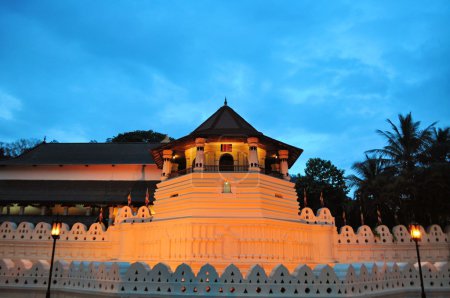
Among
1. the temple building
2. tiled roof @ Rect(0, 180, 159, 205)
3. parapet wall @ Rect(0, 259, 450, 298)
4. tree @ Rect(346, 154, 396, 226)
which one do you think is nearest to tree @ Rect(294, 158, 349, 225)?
tree @ Rect(346, 154, 396, 226)

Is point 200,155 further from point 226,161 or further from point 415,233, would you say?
point 415,233

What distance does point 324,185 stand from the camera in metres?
36.8

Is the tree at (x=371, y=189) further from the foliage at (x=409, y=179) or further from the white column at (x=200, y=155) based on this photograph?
the white column at (x=200, y=155)

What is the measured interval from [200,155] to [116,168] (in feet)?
51.3

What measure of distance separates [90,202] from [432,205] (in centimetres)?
2422

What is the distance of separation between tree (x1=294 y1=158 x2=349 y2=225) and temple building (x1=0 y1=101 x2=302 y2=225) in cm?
1423

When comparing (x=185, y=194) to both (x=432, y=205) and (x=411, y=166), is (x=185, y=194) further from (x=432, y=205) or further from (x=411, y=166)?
(x=411, y=166)

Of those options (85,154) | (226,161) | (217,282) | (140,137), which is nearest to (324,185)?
(226,161)

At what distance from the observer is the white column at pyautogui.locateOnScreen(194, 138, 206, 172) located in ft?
60.3

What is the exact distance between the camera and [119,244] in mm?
17422

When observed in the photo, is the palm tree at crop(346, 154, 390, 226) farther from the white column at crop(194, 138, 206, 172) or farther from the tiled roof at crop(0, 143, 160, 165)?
the tiled roof at crop(0, 143, 160, 165)

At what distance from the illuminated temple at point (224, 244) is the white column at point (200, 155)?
0.06 meters

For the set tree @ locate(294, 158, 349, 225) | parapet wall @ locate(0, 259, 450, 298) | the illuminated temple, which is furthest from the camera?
tree @ locate(294, 158, 349, 225)

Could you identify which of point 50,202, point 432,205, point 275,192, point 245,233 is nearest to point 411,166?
point 432,205
